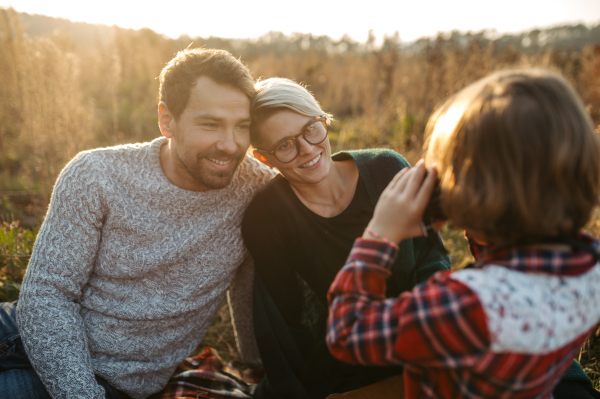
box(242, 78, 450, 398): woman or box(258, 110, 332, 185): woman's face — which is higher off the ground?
box(258, 110, 332, 185): woman's face

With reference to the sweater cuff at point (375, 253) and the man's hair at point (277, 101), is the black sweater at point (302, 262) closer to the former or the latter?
the man's hair at point (277, 101)

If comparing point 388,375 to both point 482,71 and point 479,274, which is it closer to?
point 479,274

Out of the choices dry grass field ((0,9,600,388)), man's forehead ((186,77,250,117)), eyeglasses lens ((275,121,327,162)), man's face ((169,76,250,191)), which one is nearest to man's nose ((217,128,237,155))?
man's face ((169,76,250,191))

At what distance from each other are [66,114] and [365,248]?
13.5 feet

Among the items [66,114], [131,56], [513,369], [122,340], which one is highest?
[131,56]

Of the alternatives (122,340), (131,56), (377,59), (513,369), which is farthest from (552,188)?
(131,56)

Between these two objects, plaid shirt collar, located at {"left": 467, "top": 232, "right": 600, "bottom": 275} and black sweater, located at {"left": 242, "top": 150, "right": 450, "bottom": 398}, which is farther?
black sweater, located at {"left": 242, "top": 150, "right": 450, "bottom": 398}

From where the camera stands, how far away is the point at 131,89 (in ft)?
28.6

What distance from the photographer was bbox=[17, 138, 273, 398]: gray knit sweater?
1702 millimetres

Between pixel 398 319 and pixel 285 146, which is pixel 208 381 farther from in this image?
pixel 398 319

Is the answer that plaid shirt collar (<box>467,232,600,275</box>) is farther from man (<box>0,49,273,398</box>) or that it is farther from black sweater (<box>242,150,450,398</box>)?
man (<box>0,49,273,398</box>)

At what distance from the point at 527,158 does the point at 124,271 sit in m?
1.84

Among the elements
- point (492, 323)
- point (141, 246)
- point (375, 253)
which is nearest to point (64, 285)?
point (141, 246)

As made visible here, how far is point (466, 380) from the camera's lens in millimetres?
854
